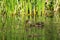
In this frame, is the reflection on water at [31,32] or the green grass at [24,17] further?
the green grass at [24,17]

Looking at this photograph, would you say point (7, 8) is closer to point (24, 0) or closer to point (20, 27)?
point (24, 0)

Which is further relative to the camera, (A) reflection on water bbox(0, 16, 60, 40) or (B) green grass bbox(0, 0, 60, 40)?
(B) green grass bbox(0, 0, 60, 40)

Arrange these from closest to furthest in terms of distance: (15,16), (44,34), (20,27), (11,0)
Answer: (44,34)
(20,27)
(11,0)
(15,16)

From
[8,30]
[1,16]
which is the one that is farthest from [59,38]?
[1,16]

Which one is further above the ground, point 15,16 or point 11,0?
point 11,0

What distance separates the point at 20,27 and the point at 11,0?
1637 millimetres

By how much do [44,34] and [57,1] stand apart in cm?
301

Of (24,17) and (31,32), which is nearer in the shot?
(31,32)

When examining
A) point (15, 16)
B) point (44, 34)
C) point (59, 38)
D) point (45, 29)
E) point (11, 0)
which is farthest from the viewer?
point (15, 16)

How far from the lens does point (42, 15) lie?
754cm

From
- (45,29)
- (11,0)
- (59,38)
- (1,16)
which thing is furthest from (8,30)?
(1,16)

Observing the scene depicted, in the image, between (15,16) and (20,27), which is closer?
(20,27)

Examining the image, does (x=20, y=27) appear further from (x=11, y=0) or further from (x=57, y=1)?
(x=57, y=1)

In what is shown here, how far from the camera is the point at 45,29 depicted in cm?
530
